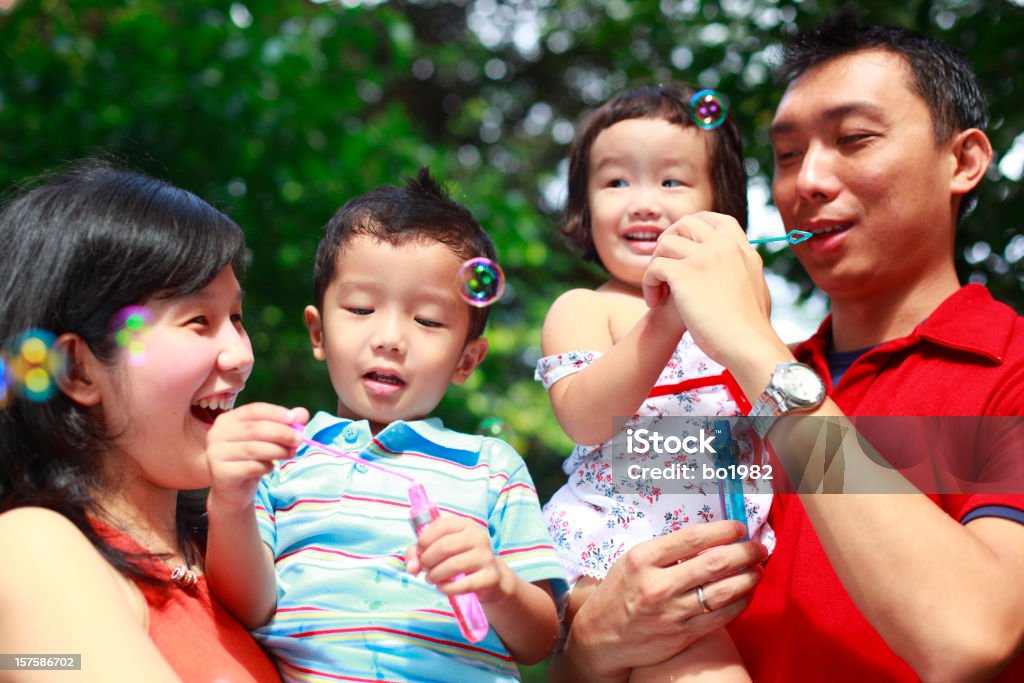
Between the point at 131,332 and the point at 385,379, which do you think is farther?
the point at 385,379

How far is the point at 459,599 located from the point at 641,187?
114 cm

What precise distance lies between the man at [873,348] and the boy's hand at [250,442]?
75 centimetres

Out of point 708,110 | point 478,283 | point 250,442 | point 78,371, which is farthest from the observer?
point 708,110

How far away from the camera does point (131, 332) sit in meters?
1.70

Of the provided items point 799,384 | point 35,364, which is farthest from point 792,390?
point 35,364

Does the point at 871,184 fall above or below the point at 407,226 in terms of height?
above

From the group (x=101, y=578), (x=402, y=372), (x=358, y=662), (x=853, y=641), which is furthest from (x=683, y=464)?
(x=101, y=578)

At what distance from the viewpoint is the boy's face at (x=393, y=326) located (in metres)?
2.04

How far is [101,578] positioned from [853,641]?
1353 millimetres

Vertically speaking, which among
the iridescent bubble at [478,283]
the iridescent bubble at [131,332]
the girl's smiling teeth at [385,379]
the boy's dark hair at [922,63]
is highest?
the boy's dark hair at [922,63]

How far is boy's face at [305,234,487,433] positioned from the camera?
2.04 meters

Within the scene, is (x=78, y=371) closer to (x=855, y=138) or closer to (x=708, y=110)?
(x=708, y=110)

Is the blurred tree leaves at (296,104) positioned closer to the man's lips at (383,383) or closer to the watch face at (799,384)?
the watch face at (799,384)

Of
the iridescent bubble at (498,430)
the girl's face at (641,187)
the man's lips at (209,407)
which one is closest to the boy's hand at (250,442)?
the man's lips at (209,407)
